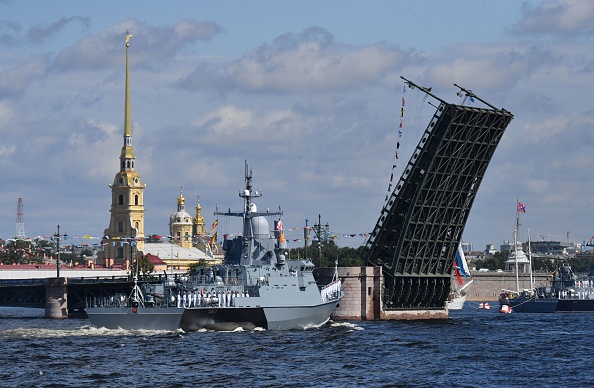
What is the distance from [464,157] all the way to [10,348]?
1076 inches

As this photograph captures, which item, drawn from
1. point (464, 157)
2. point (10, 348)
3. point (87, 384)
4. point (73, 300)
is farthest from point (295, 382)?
Result: point (73, 300)

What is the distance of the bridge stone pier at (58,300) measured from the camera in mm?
90875

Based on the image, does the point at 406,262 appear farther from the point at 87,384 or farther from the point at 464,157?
the point at 87,384

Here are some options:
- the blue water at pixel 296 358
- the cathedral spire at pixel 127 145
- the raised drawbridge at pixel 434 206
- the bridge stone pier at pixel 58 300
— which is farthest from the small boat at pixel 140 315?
the cathedral spire at pixel 127 145

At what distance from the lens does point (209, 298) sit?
197ft

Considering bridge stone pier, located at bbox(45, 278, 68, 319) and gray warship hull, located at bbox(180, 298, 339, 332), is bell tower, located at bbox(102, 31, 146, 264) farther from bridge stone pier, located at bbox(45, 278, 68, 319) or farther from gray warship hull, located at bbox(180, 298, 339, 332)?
gray warship hull, located at bbox(180, 298, 339, 332)

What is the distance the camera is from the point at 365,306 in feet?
244

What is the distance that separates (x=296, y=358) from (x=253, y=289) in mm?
12076

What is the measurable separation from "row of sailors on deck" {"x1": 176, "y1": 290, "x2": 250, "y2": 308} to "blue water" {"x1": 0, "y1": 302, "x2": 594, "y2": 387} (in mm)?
1458

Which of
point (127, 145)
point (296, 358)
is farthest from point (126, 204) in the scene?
point (296, 358)

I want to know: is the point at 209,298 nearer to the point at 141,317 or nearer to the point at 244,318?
the point at 244,318

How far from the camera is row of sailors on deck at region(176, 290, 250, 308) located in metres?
59.8

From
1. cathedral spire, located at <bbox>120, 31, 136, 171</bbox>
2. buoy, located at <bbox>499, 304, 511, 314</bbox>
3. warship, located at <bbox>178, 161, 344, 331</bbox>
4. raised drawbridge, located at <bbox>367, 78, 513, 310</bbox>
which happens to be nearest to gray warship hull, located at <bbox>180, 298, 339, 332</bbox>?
warship, located at <bbox>178, 161, 344, 331</bbox>

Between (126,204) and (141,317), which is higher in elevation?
(126,204)
